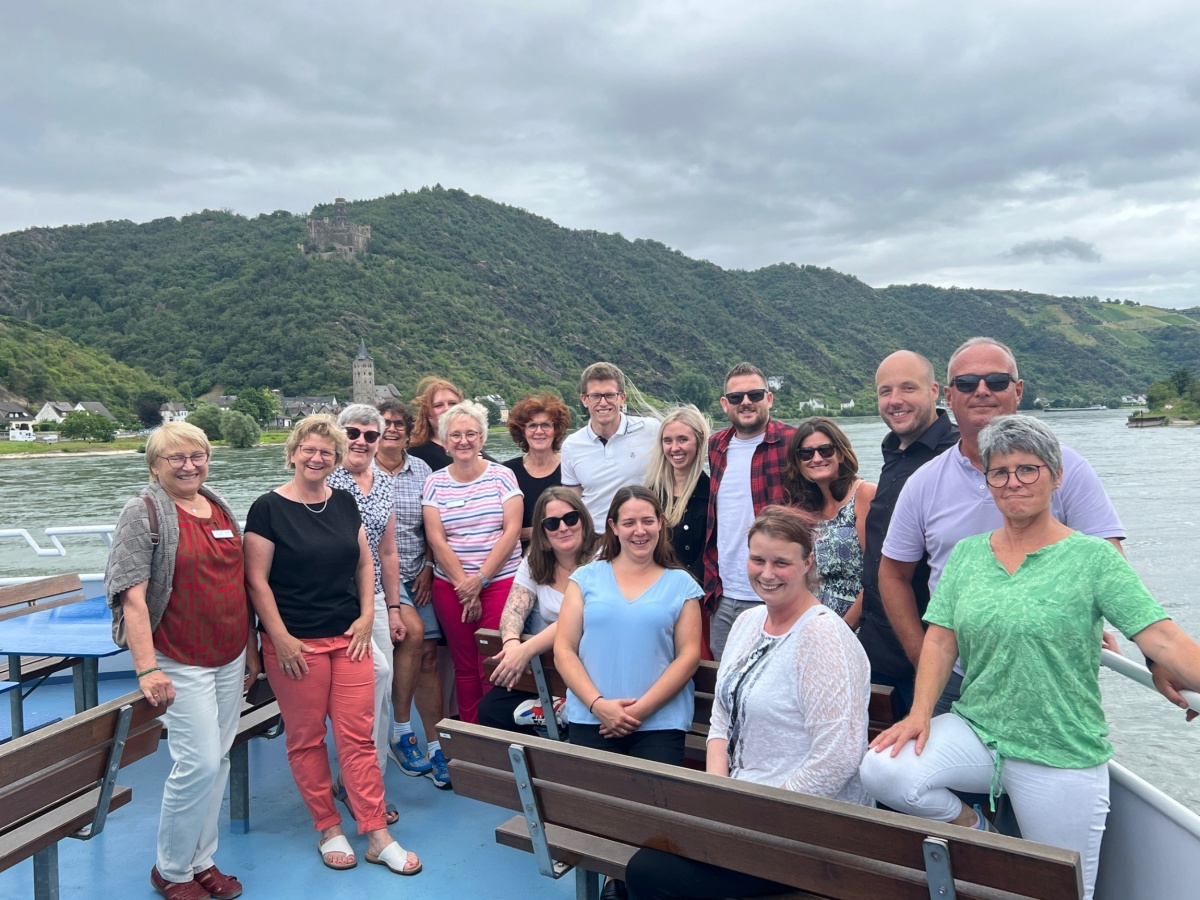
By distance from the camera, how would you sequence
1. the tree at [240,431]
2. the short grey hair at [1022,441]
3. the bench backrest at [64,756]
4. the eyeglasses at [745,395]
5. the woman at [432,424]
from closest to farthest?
the short grey hair at [1022,441] → the bench backrest at [64,756] → the eyeglasses at [745,395] → the woman at [432,424] → the tree at [240,431]

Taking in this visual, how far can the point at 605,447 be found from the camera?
3844mm

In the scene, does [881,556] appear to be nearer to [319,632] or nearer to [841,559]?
[841,559]

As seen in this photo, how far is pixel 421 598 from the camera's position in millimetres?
3691

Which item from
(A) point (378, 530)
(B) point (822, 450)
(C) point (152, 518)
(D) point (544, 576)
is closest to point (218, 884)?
(C) point (152, 518)

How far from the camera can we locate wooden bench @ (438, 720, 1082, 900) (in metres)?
1.50

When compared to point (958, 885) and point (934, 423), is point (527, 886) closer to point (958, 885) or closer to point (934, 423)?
point (958, 885)

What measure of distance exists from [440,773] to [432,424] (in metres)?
1.59

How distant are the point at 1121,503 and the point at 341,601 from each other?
26763 millimetres

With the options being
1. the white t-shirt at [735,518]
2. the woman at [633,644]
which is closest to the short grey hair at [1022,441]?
the woman at [633,644]

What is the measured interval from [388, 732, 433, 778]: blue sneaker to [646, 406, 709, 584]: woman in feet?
4.56

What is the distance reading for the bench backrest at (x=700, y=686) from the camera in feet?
7.73

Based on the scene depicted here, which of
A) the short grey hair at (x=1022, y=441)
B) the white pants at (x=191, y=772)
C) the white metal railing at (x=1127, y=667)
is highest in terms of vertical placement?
the short grey hair at (x=1022, y=441)

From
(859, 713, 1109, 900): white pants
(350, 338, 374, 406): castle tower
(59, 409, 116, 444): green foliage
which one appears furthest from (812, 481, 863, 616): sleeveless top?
(59, 409, 116, 444): green foliage

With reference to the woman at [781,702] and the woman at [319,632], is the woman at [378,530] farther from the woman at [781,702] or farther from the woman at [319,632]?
the woman at [781,702]
